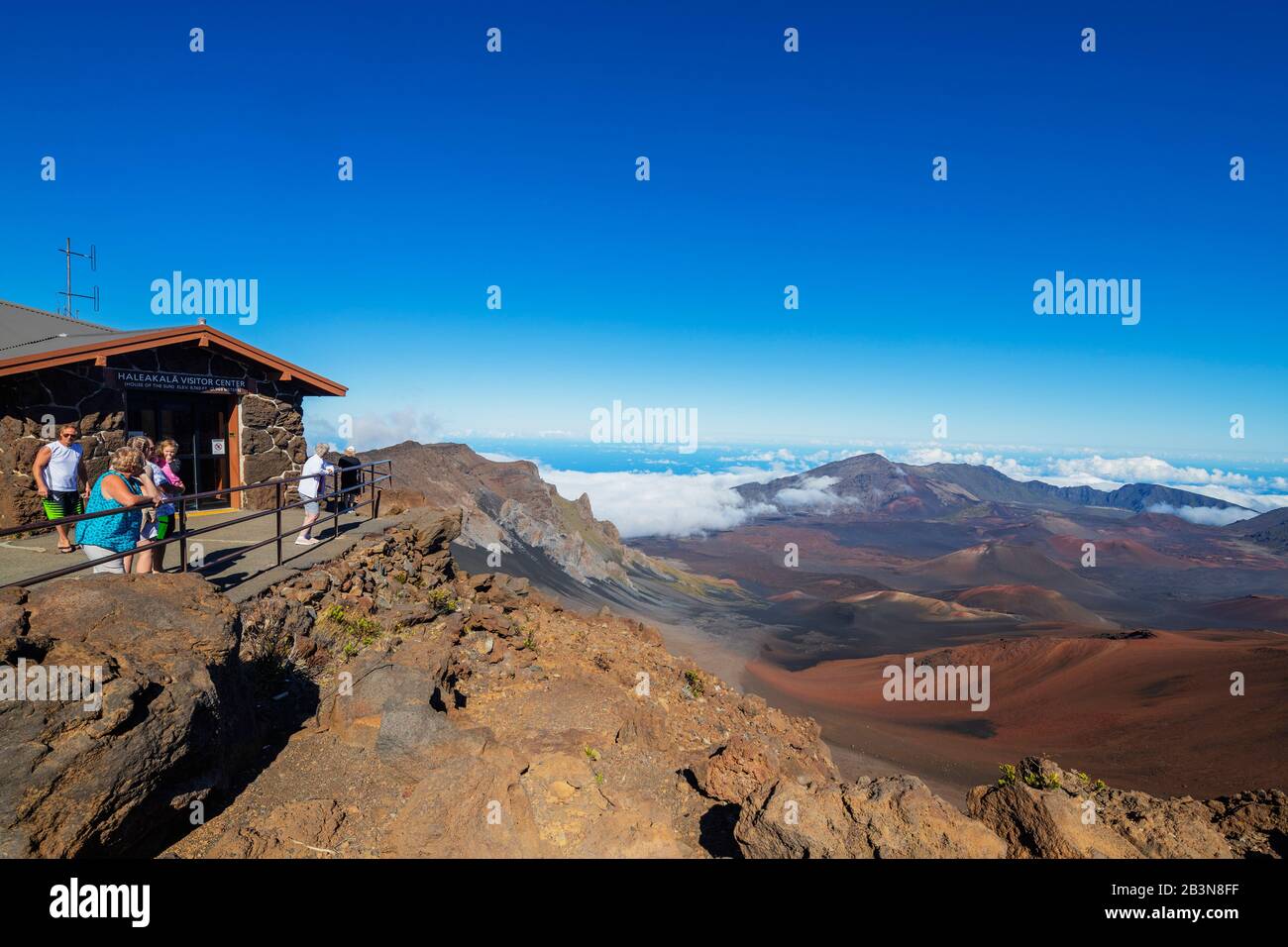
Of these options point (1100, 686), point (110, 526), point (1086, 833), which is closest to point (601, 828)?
point (1086, 833)

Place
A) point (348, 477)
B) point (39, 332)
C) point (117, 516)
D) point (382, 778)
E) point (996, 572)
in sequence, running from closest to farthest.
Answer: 1. point (382, 778)
2. point (117, 516)
3. point (39, 332)
4. point (348, 477)
5. point (996, 572)

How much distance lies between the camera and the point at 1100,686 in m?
16.6

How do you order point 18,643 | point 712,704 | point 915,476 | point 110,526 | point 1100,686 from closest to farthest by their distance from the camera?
point 18,643 < point 110,526 < point 712,704 < point 1100,686 < point 915,476

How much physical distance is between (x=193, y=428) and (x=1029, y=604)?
4982 centimetres

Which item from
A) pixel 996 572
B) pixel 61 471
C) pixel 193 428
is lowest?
pixel 996 572

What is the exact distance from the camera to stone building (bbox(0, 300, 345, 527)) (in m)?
9.02

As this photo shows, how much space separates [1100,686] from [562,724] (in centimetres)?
1707

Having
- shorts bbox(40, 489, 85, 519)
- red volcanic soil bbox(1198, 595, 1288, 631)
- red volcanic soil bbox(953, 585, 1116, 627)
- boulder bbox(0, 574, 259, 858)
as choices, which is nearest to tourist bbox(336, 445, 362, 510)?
shorts bbox(40, 489, 85, 519)

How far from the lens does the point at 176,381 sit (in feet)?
36.0

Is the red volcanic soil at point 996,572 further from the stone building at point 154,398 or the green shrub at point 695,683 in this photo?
the stone building at point 154,398

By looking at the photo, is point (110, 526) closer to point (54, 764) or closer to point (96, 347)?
point (54, 764)

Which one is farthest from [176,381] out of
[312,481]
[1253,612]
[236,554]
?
[1253,612]

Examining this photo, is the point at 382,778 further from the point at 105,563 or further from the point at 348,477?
the point at 348,477

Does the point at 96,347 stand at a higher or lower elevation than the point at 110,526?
higher
